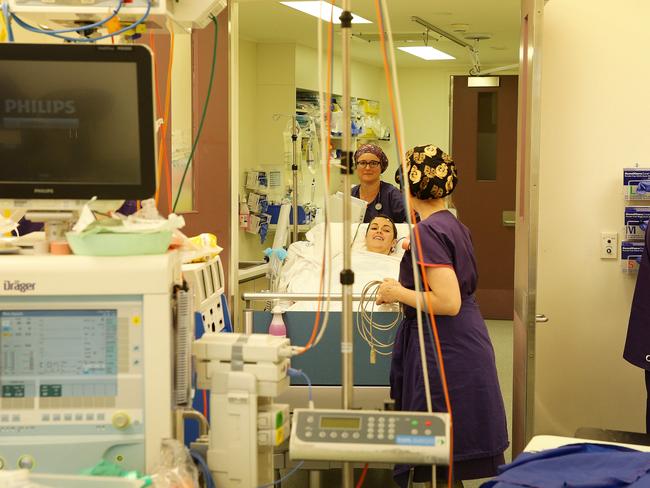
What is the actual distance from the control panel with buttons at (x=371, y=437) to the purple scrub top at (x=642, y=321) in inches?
75.7

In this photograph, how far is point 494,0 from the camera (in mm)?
6590

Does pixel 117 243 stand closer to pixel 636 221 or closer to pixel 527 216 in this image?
pixel 527 216

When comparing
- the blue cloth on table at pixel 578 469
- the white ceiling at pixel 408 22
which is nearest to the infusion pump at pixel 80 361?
the blue cloth on table at pixel 578 469

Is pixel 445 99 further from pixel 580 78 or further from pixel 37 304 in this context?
pixel 37 304

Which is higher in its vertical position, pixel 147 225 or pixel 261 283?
pixel 147 225

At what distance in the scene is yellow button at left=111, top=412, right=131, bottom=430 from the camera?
1600 millimetres

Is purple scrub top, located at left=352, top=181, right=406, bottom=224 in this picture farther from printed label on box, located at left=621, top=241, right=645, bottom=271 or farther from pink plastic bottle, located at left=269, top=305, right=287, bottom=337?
pink plastic bottle, located at left=269, top=305, right=287, bottom=337

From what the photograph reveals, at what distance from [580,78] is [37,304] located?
280 cm

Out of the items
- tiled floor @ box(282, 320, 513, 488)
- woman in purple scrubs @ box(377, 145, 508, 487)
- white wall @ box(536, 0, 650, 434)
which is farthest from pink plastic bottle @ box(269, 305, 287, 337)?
white wall @ box(536, 0, 650, 434)

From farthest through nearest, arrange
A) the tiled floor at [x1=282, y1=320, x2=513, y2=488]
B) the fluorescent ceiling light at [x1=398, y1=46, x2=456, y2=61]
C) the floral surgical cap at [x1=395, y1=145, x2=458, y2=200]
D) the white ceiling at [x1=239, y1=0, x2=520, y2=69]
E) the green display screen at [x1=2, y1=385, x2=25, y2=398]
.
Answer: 1. the fluorescent ceiling light at [x1=398, y1=46, x2=456, y2=61]
2. the white ceiling at [x1=239, y1=0, x2=520, y2=69]
3. the tiled floor at [x1=282, y1=320, x2=513, y2=488]
4. the floral surgical cap at [x1=395, y1=145, x2=458, y2=200]
5. the green display screen at [x1=2, y1=385, x2=25, y2=398]

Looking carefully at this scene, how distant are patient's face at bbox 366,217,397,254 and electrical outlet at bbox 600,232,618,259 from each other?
123cm

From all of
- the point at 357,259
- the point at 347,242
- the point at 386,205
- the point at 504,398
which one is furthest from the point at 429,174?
the point at 504,398

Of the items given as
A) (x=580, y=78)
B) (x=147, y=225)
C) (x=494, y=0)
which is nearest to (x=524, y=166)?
(x=580, y=78)

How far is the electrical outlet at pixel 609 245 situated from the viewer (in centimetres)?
372
